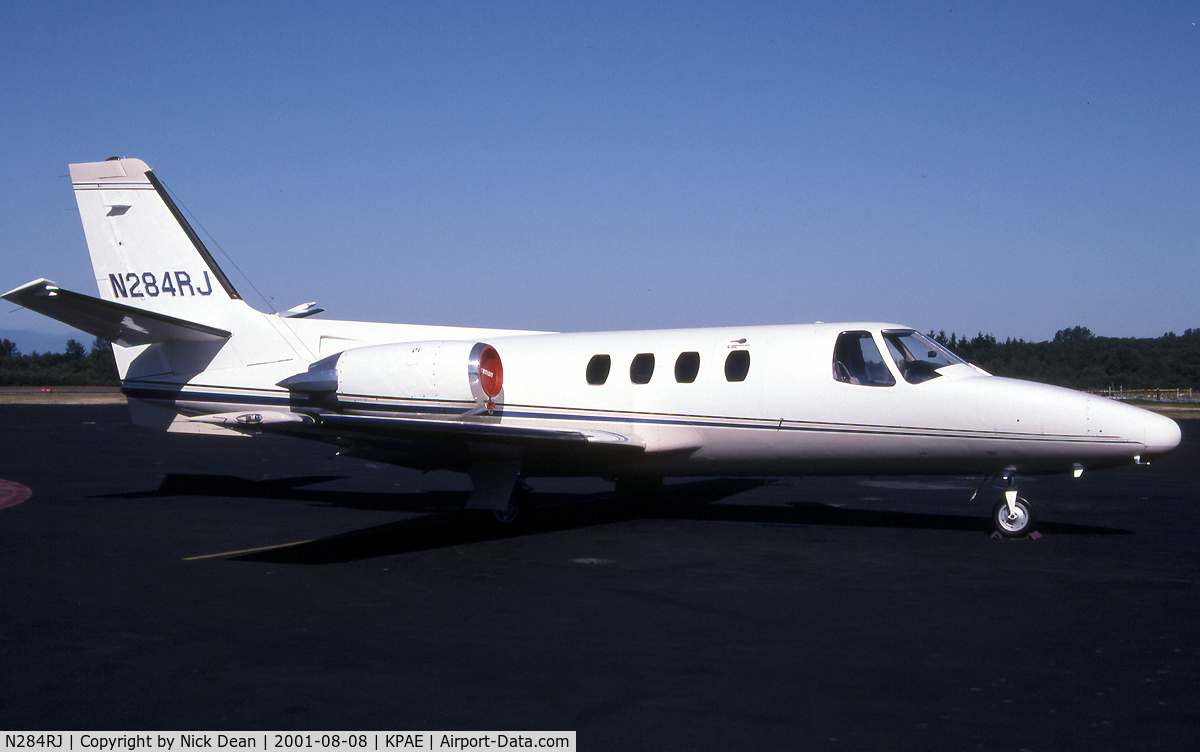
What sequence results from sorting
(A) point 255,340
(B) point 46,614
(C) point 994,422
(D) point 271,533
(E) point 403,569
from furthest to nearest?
(A) point 255,340, (D) point 271,533, (C) point 994,422, (E) point 403,569, (B) point 46,614

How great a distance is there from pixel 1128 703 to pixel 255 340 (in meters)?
12.4

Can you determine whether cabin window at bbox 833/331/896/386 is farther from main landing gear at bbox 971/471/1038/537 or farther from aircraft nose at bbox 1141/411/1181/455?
aircraft nose at bbox 1141/411/1181/455

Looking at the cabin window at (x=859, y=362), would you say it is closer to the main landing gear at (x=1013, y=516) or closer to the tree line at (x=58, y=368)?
the main landing gear at (x=1013, y=516)

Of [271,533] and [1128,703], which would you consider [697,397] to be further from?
[1128,703]

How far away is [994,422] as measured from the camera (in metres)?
10.8

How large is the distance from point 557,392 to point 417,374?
76.0 inches

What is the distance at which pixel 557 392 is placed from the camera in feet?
42.6

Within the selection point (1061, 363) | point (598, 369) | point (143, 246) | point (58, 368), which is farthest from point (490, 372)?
point (58, 368)

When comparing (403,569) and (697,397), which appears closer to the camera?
(403,569)

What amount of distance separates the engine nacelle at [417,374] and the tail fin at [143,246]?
3.26 meters

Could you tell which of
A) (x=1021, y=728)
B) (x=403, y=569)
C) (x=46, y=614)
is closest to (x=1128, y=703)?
(x=1021, y=728)

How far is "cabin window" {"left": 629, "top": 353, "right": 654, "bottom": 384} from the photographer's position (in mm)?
12570

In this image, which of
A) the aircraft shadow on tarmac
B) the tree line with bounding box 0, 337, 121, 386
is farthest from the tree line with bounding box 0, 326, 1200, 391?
the aircraft shadow on tarmac

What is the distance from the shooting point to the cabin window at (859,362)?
11.4 m
